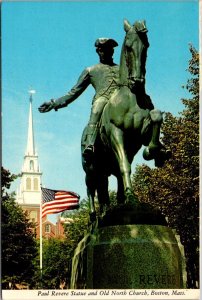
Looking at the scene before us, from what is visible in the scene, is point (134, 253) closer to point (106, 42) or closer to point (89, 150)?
point (89, 150)

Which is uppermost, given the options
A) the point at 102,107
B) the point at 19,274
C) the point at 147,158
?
the point at 102,107

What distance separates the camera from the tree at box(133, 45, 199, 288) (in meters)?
32.1

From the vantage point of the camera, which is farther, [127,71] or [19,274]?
[19,274]

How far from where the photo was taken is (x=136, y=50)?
40.3ft

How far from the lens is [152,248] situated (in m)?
11.6

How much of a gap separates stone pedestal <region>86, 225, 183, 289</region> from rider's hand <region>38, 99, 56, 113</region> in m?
3.24

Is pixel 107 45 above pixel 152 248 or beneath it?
above

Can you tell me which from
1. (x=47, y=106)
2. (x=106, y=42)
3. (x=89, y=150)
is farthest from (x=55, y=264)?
(x=89, y=150)

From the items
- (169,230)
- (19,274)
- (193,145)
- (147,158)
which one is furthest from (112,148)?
(19,274)

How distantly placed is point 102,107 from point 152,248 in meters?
2.90

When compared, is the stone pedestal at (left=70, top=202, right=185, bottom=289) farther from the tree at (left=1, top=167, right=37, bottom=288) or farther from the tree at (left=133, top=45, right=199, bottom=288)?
the tree at (left=1, top=167, right=37, bottom=288)

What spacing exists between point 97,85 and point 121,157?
1.91 m

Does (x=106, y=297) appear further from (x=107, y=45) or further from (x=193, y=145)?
(x=193, y=145)

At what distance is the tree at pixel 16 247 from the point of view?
37.0 m
